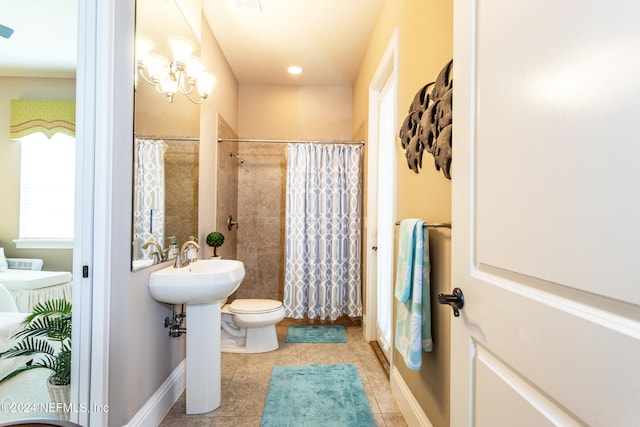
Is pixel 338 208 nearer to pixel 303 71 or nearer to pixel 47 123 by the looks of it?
pixel 303 71

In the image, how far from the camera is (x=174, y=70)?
1.84 meters

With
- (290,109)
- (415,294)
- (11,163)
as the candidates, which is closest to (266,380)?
(415,294)

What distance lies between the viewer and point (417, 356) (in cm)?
130

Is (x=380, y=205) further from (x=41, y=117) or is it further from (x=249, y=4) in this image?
(x=41, y=117)

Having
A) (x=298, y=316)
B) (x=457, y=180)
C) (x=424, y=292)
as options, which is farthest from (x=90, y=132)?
(x=298, y=316)

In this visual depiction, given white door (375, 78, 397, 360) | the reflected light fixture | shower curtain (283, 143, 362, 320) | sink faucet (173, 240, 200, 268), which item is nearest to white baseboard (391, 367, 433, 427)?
white door (375, 78, 397, 360)

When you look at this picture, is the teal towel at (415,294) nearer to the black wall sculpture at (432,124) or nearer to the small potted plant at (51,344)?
the black wall sculpture at (432,124)

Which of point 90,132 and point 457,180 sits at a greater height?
point 90,132

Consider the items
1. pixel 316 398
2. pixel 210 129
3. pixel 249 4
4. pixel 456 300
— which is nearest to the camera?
pixel 456 300

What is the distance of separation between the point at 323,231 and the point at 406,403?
1694mm

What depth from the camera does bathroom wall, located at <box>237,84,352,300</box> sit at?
364 centimetres

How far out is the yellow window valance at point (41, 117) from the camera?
1.12 metres

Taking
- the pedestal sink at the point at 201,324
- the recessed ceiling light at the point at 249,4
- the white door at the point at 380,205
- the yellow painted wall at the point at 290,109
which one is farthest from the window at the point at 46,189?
the yellow painted wall at the point at 290,109

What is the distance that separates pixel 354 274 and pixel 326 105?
197 cm
